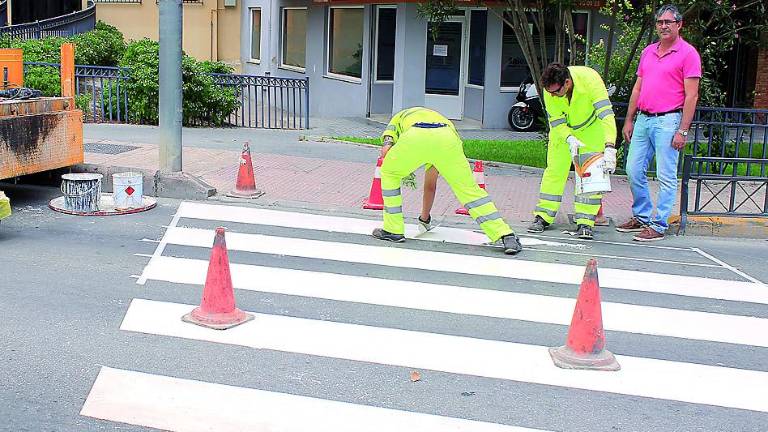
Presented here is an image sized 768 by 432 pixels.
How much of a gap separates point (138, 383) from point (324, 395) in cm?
101

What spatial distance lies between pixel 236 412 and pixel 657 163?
5882 mm

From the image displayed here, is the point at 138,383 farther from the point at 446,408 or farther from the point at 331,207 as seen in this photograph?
the point at 331,207

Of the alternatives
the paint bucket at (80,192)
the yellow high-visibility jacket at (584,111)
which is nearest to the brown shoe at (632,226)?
the yellow high-visibility jacket at (584,111)

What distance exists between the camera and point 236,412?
477 cm

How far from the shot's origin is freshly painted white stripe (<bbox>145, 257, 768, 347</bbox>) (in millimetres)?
6438

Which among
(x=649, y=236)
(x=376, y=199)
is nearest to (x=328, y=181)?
(x=376, y=199)

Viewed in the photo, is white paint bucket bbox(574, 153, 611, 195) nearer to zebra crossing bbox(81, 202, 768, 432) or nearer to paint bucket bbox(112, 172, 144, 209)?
zebra crossing bbox(81, 202, 768, 432)

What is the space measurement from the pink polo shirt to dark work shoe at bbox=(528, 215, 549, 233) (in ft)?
4.88

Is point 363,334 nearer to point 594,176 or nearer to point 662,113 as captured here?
point 594,176

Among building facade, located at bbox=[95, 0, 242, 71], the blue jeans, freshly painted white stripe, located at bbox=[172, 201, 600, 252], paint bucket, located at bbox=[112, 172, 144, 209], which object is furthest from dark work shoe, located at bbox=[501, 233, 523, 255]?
building facade, located at bbox=[95, 0, 242, 71]

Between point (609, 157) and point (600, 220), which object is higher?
point (609, 157)

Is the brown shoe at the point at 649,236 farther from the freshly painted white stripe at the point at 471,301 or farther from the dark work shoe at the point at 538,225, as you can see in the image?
the freshly painted white stripe at the point at 471,301

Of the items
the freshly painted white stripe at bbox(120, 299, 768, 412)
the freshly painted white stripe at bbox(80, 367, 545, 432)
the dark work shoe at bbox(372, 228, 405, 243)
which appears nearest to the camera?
the freshly painted white stripe at bbox(80, 367, 545, 432)

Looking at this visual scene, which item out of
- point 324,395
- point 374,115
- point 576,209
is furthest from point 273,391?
point 374,115
